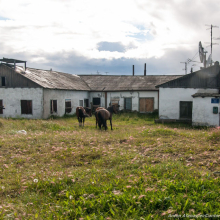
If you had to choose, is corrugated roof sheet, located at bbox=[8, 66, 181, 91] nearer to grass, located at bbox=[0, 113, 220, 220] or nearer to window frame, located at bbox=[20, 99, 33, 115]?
window frame, located at bbox=[20, 99, 33, 115]

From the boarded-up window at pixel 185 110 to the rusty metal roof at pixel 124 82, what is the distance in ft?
18.6

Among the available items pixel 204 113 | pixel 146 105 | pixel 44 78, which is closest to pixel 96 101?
pixel 146 105

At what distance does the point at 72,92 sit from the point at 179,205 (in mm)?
21500

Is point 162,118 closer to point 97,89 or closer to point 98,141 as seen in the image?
→ point 97,89

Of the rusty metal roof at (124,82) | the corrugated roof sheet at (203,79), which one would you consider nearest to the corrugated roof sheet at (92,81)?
the rusty metal roof at (124,82)

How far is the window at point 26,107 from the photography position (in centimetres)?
2125

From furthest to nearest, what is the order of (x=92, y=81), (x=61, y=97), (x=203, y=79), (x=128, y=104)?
(x=92, y=81) < (x=128, y=104) < (x=61, y=97) < (x=203, y=79)

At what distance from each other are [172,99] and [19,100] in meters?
13.6

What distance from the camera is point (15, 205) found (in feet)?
15.5

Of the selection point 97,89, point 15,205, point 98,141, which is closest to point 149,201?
point 15,205

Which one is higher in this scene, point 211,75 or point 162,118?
point 211,75

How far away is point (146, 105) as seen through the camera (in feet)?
84.7

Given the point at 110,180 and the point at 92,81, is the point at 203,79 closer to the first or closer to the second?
the point at 92,81

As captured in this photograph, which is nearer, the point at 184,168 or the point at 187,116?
the point at 184,168
